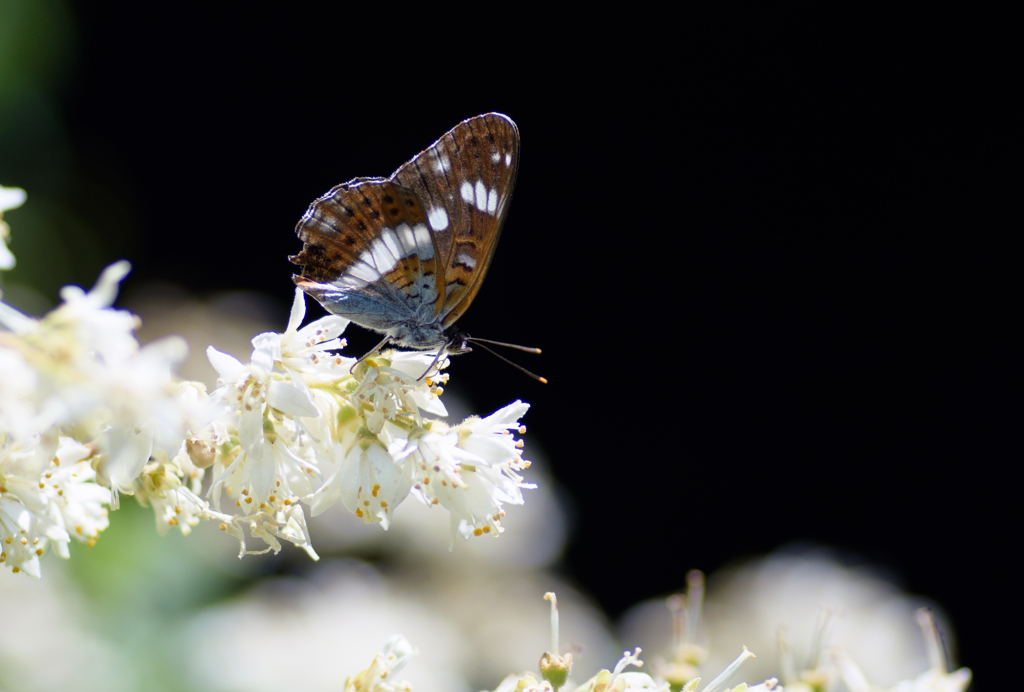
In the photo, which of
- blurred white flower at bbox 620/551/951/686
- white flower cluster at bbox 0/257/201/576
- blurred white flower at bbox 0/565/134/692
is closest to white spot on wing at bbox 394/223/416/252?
white flower cluster at bbox 0/257/201/576

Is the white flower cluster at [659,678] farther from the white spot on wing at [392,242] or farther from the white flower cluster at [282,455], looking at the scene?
the white spot on wing at [392,242]

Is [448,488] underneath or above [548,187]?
underneath

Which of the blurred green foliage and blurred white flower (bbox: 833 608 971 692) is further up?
the blurred green foliage

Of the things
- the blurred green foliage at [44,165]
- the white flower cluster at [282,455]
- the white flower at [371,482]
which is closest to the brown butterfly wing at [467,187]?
the white flower cluster at [282,455]

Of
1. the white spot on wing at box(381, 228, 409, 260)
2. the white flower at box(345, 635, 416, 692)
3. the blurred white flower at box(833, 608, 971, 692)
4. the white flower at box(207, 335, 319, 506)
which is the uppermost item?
the white spot on wing at box(381, 228, 409, 260)

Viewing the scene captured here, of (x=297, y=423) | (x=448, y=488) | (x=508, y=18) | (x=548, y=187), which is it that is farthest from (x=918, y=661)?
(x=508, y=18)

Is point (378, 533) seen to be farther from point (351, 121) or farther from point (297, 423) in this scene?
point (351, 121)

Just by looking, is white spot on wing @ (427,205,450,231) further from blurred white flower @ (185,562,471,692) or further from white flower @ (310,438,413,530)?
blurred white flower @ (185,562,471,692)
